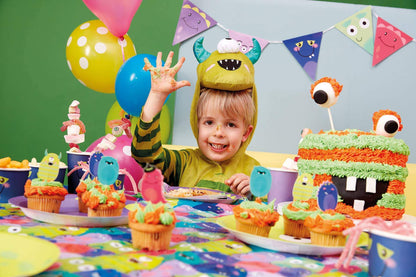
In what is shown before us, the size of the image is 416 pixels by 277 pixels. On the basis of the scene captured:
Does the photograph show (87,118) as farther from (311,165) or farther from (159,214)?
(159,214)

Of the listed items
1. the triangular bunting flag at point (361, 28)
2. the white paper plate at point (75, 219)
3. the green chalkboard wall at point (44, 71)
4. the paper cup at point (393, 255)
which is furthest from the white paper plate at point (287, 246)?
the green chalkboard wall at point (44, 71)

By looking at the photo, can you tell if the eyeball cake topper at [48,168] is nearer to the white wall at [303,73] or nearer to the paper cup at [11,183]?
the paper cup at [11,183]

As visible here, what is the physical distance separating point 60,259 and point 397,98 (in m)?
2.53

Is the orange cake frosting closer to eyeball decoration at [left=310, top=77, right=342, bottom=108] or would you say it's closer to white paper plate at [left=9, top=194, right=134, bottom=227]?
eyeball decoration at [left=310, top=77, right=342, bottom=108]

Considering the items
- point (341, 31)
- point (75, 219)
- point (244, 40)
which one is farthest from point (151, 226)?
point (341, 31)

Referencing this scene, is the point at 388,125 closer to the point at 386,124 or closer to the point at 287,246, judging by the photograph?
the point at 386,124

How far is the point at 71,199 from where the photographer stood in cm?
111

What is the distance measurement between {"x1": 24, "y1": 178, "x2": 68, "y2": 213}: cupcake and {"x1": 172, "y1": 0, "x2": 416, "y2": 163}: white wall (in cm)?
180

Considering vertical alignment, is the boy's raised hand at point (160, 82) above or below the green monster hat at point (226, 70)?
below

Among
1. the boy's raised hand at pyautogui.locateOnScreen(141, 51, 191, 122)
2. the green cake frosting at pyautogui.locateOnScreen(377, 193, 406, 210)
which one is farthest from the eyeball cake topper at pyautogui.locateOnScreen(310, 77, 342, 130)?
the boy's raised hand at pyautogui.locateOnScreen(141, 51, 191, 122)

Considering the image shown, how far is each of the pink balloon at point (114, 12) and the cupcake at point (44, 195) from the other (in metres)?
1.42

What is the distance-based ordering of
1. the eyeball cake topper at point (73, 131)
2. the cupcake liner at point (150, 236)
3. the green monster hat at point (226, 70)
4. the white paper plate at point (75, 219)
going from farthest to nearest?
the green monster hat at point (226, 70) < the eyeball cake topper at point (73, 131) < the white paper plate at point (75, 219) < the cupcake liner at point (150, 236)

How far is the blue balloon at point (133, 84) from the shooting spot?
6.75 ft

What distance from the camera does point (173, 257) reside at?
2.14ft
